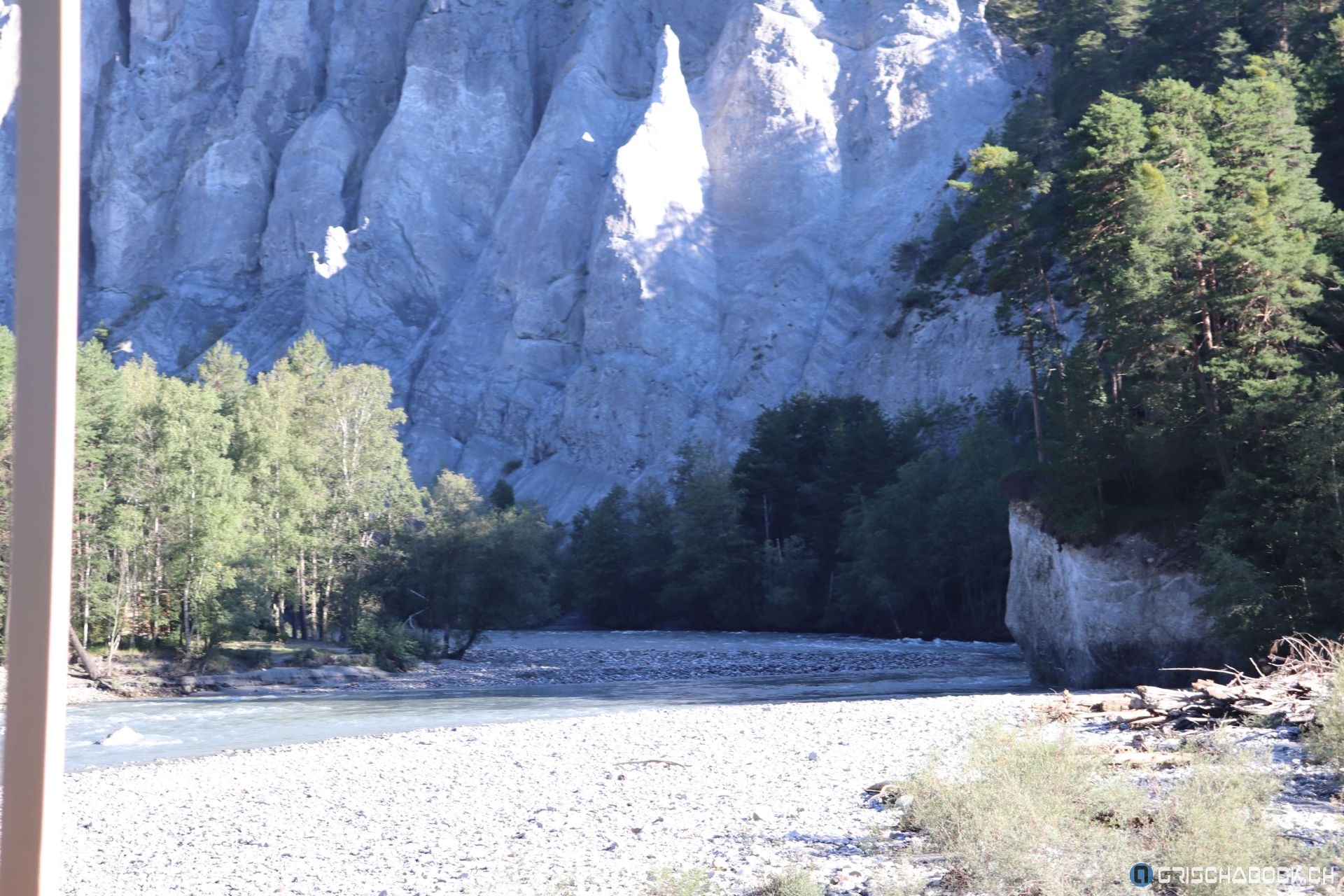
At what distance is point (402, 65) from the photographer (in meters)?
88.3

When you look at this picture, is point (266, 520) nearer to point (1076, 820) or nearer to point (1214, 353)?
point (1214, 353)

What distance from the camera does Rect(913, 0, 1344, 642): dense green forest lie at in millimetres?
19609

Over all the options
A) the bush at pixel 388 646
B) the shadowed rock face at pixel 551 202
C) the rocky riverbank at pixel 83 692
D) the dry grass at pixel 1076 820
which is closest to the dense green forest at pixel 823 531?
the shadowed rock face at pixel 551 202

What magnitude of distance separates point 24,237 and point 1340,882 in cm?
667

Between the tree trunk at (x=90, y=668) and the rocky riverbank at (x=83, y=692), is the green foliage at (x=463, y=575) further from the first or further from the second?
the rocky riverbank at (x=83, y=692)

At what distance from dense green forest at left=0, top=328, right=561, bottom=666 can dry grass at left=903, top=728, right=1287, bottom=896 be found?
25.3 m

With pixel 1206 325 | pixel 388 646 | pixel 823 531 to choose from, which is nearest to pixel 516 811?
pixel 1206 325

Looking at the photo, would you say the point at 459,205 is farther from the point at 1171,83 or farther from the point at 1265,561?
the point at 1265,561

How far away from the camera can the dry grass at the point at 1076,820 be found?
239 inches

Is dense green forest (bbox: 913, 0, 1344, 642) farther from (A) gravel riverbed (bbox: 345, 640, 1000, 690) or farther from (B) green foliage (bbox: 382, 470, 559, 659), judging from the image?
(B) green foliage (bbox: 382, 470, 559, 659)

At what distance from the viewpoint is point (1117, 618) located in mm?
23609

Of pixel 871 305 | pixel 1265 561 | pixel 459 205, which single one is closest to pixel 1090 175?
pixel 1265 561

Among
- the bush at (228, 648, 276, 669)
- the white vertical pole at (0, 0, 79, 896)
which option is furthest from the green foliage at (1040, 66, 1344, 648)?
the bush at (228, 648, 276, 669)

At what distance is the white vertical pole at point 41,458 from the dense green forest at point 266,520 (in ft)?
86.9
